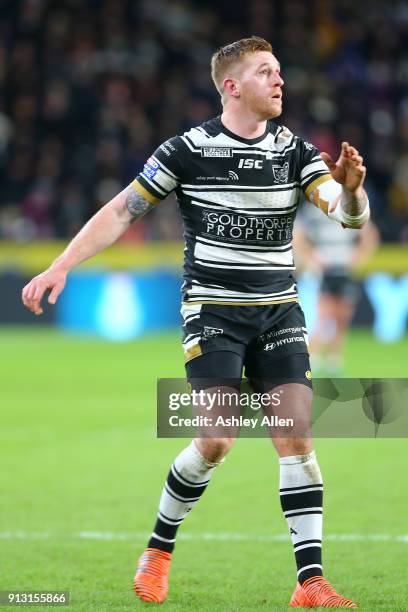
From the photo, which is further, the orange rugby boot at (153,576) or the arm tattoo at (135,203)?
the arm tattoo at (135,203)

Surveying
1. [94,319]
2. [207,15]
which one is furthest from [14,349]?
[207,15]

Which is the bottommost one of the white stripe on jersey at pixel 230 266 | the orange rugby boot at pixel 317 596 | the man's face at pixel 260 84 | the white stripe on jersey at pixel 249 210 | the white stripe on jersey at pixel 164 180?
the orange rugby boot at pixel 317 596

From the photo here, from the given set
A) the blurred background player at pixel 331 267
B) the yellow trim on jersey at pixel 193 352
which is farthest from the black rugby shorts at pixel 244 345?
the blurred background player at pixel 331 267

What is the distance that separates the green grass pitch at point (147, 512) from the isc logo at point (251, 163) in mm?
1887

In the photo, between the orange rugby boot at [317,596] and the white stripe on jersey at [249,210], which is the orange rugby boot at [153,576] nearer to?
the orange rugby boot at [317,596]

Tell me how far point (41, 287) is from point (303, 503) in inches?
57.3

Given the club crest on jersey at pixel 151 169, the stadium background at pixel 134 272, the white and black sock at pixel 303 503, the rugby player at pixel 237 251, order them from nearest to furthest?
the white and black sock at pixel 303 503 → the rugby player at pixel 237 251 → the club crest on jersey at pixel 151 169 → the stadium background at pixel 134 272

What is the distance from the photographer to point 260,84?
5.55m

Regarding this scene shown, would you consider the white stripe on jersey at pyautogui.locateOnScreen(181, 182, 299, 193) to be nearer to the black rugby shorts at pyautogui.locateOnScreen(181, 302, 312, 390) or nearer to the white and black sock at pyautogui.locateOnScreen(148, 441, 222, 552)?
the black rugby shorts at pyautogui.locateOnScreen(181, 302, 312, 390)

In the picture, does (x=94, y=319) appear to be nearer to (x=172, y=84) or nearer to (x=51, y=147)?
(x=51, y=147)

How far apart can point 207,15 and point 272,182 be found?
1950 cm

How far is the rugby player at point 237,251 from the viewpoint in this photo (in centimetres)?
544

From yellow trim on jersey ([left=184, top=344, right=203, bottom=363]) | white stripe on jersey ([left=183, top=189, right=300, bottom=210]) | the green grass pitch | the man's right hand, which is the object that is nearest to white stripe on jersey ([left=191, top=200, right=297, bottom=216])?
white stripe on jersey ([left=183, top=189, right=300, bottom=210])

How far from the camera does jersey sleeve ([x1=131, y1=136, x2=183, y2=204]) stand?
5.61 m
